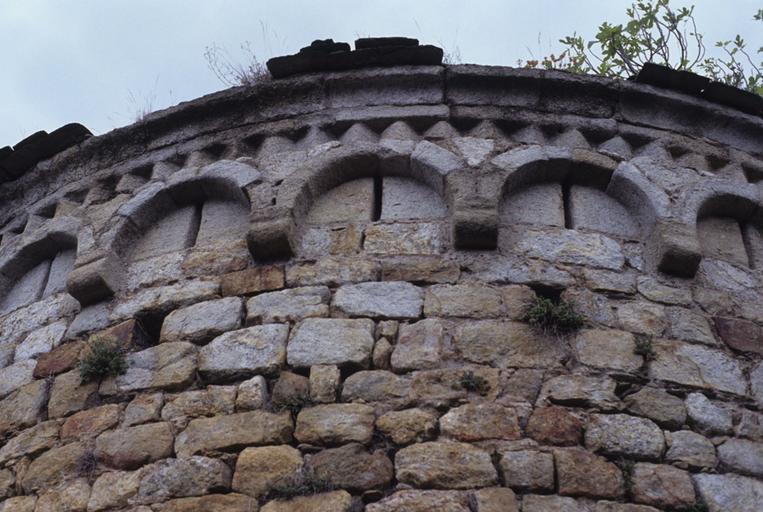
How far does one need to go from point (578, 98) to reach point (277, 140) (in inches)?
61.0

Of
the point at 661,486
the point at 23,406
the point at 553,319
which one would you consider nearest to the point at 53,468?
the point at 23,406

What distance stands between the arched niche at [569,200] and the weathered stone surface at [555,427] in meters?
1.11

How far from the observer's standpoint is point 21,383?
182 inches

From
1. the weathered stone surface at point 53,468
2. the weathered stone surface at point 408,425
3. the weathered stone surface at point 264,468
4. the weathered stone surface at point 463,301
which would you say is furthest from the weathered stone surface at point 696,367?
the weathered stone surface at point 53,468

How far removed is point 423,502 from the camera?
11.2ft

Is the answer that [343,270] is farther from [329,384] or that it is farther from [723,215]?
[723,215]

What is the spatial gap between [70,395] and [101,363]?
204mm

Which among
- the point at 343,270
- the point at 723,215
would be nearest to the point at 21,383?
the point at 343,270

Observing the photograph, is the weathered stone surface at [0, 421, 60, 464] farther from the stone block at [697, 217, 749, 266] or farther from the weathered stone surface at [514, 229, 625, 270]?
the stone block at [697, 217, 749, 266]

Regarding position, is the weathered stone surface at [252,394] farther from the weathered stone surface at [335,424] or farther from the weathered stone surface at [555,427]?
the weathered stone surface at [555,427]

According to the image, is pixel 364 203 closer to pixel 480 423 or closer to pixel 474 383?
pixel 474 383

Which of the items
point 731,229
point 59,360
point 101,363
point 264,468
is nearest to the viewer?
point 264,468

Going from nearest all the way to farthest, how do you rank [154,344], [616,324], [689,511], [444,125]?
1. [689,511]
2. [616,324]
3. [154,344]
4. [444,125]

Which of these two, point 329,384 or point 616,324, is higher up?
point 616,324
